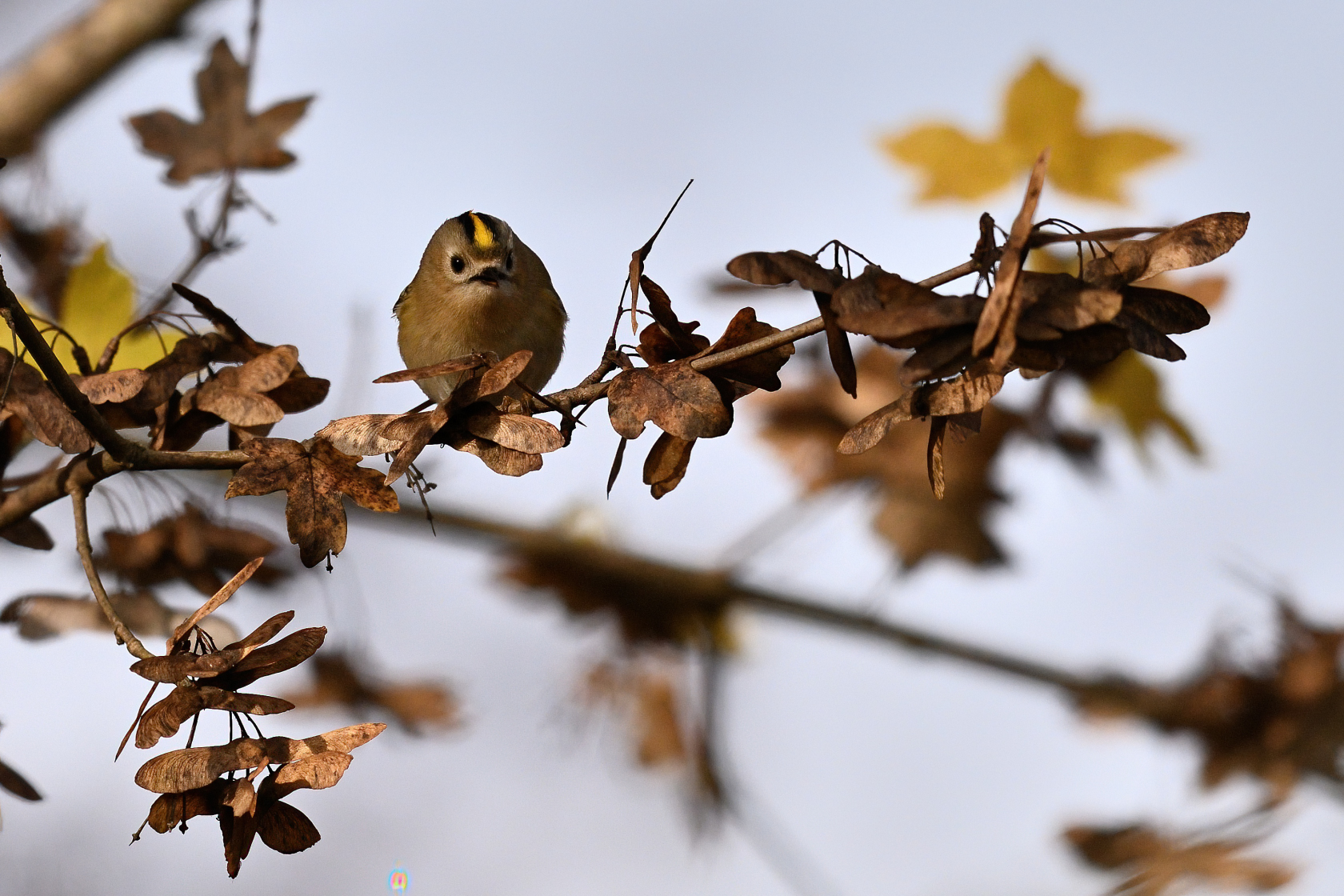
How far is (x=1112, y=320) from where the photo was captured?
0.59 metres

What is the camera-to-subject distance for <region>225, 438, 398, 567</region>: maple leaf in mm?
710

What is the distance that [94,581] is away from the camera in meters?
0.68

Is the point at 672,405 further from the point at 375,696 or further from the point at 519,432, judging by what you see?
the point at 375,696

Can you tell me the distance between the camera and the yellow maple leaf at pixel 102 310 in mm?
1104

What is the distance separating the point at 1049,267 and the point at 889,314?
1.11 meters

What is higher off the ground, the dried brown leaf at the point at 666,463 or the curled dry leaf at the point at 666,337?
the curled dry leaf at the point at 666,337

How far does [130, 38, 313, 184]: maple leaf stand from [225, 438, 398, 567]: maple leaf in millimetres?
649

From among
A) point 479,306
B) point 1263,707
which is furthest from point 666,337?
point 1263,707

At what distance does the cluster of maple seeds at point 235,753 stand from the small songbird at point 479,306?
0.94 meters

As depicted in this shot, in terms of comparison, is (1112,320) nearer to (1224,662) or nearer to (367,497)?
(367,497)

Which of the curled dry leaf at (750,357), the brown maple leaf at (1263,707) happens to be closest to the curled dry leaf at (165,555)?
the curled dry leaf at (750,357)

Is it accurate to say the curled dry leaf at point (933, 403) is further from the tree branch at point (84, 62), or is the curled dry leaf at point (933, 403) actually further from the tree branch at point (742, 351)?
the tree branch at point (84, 62)

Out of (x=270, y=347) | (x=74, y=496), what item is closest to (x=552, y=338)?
(x=270, y=347)

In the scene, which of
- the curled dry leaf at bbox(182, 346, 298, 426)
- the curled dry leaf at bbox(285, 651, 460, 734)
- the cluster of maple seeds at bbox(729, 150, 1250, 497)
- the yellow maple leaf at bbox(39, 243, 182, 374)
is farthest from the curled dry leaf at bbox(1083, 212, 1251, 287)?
the curled dry leaf at bbox(285, 651, 460, 734)
